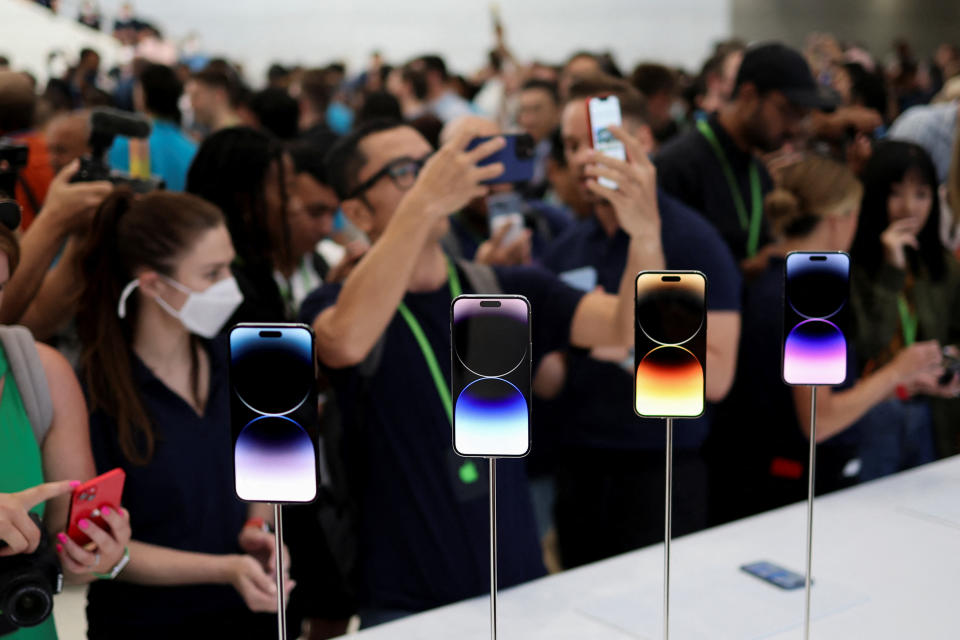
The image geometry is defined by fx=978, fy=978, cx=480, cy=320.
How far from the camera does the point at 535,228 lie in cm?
343

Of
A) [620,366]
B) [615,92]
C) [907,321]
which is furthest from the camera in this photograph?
[615,92]

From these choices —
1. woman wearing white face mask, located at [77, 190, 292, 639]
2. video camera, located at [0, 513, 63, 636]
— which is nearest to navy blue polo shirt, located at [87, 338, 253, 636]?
woman wearing white face mask, located at [77, 190, 292, 639]

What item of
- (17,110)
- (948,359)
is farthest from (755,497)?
(17,110)

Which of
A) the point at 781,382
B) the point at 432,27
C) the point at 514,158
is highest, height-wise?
the point at 432,27

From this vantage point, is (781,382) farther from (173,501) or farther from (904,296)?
(173,501)

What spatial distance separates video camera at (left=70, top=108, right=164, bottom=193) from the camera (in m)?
2.13

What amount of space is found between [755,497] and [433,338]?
1.07m

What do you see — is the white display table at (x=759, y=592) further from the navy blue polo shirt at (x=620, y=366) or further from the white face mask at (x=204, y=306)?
the white face mask at (x=204, y=306)

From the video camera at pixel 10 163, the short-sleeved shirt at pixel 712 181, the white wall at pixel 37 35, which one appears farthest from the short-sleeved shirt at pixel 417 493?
the white wall at pixel 37 35

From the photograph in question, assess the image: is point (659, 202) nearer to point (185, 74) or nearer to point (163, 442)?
point (163, 442)

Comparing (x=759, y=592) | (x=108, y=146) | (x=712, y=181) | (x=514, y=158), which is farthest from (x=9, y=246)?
(x=712, y=181)

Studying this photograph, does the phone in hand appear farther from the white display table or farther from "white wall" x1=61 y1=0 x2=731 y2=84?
"white wall" x1=61 y1=0 x2=731 y2=84

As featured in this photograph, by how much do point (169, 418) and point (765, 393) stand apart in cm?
144

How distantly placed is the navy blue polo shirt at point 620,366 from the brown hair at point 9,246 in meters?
1.21
